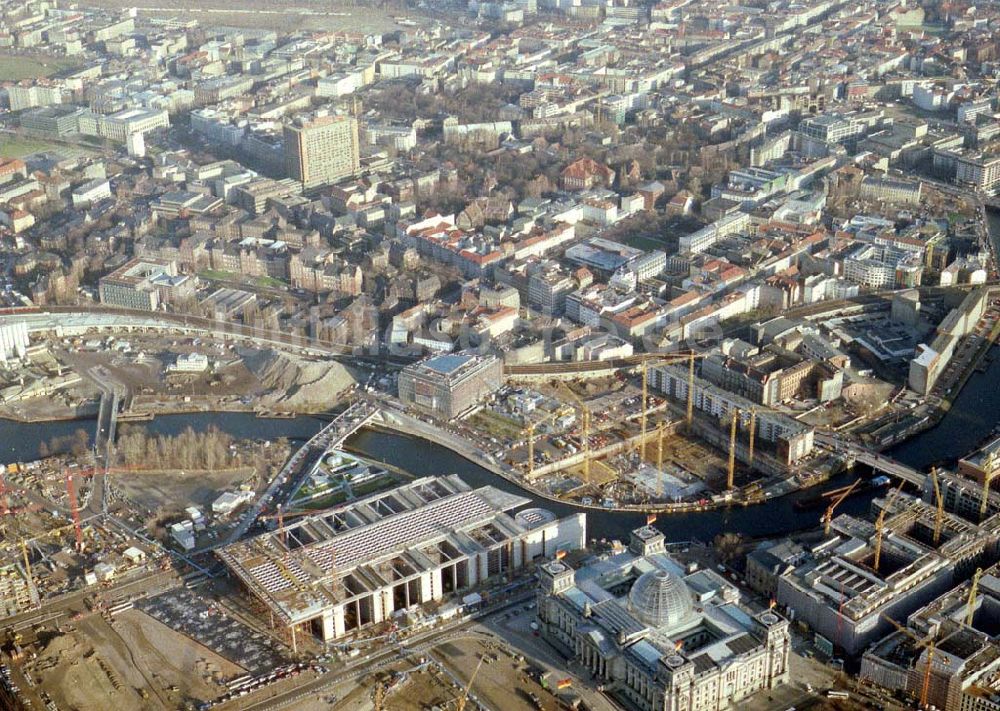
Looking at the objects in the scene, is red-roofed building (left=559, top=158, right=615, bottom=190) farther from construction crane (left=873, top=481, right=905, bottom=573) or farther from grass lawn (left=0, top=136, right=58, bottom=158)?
construction crane (left=873, top=481, right=905, bottom=573)

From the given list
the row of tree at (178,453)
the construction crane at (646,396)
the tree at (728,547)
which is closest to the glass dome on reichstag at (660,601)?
the tree at (728,547)

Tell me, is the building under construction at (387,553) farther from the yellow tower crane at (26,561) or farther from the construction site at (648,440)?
the yellow tower crane at (26,561)

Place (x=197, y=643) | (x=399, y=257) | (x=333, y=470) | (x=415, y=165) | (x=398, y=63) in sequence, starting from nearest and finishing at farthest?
(x=197, y=643) → (x=333, y=470) → (x=399, y=257) → (x=415, y=165) → (x=398, y=63)

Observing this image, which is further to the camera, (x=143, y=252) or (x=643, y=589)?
(x=143, y=252)

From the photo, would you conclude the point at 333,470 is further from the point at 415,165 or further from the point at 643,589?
the point at 415,165

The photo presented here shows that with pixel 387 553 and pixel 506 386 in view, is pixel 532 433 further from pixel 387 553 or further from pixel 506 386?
pixel 387 553

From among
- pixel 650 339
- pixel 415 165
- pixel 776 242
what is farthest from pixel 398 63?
pixel 650 339

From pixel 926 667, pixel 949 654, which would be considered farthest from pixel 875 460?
pixel 926 667
